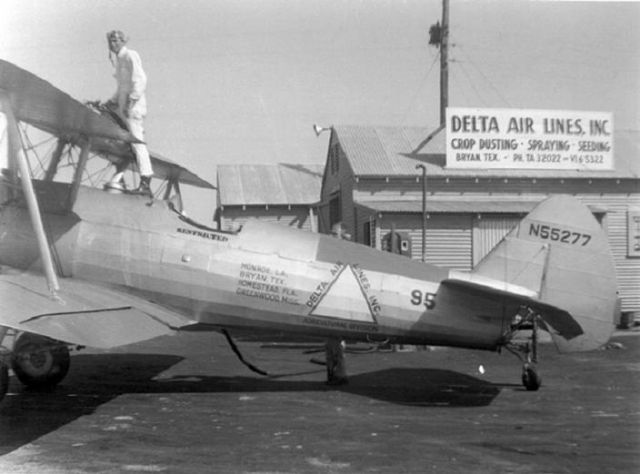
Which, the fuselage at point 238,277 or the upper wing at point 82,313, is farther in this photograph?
the fuselage at point 238,277

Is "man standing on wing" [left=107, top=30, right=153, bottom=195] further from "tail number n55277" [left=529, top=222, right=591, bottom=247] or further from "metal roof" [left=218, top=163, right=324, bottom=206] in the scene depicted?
"metal roof" [left=218, top=163, right=324, bottom=206]

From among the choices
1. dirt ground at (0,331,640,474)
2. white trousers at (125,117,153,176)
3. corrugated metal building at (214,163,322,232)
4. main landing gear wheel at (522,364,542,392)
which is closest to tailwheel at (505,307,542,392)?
main landing gear wheel at (522,364,542,392)

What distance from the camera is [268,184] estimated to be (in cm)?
3688

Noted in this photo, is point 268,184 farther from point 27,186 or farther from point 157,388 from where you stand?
point 27,186

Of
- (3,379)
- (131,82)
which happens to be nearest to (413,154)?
(131,82)

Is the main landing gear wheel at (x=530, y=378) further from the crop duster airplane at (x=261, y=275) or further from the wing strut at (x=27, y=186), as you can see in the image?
the wing strut at (x=27, y=186)

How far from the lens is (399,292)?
28.0 feet

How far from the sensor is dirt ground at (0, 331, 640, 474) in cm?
579

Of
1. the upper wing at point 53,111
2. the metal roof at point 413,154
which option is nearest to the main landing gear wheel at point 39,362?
the upper wing at point 53,111

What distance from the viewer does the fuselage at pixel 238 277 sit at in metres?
8.41

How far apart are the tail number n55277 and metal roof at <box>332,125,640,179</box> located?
13.2 m

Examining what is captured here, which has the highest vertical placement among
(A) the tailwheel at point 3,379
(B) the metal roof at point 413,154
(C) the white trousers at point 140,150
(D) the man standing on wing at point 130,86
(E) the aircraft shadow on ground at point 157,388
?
(B) the metal roof at point 413,154

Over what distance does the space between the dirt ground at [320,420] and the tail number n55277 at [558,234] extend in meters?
1.99

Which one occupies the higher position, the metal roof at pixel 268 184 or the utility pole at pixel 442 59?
the utility pole at pixel 442 59
